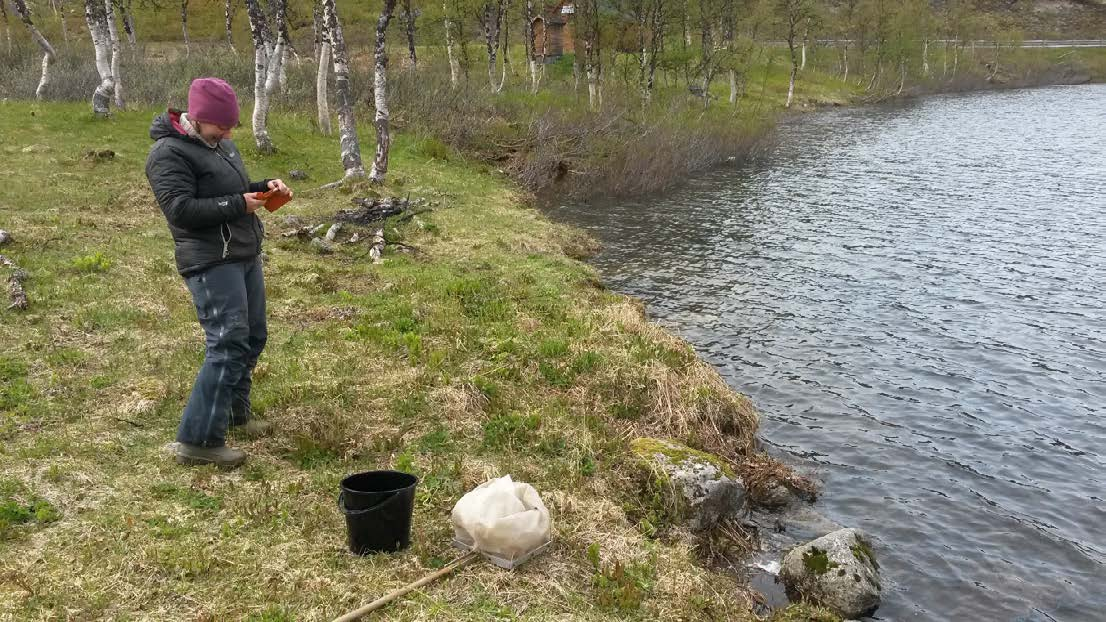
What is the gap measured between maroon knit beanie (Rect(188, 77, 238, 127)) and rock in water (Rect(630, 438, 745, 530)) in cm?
553

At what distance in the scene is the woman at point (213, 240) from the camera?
6520mm

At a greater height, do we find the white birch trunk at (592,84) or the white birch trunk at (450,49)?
the white birch trunk at (450,49)

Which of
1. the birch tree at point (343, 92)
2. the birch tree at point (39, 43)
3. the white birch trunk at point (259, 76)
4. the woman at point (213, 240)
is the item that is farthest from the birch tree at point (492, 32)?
the woman at point (213, 240)

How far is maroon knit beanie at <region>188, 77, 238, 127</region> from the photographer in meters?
6.47

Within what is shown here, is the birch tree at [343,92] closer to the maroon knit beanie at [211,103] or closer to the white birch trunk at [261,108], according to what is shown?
the white birch trunk at [261,108]

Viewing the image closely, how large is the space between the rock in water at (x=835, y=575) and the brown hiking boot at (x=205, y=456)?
562 cm

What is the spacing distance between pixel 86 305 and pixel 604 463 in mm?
7806

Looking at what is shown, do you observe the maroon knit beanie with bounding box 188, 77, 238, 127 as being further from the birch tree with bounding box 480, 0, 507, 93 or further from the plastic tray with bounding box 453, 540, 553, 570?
the birch tree with bounding box 480, 0, 507, 93

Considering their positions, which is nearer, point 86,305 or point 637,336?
point 86,305

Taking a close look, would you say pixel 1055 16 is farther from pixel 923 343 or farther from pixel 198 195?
pixel 198 195

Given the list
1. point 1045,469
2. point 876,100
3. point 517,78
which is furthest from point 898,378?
point 876,100

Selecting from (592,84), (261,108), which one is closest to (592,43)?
(592,84)

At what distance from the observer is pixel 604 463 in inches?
349

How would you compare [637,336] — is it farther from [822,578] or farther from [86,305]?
[86,305]
